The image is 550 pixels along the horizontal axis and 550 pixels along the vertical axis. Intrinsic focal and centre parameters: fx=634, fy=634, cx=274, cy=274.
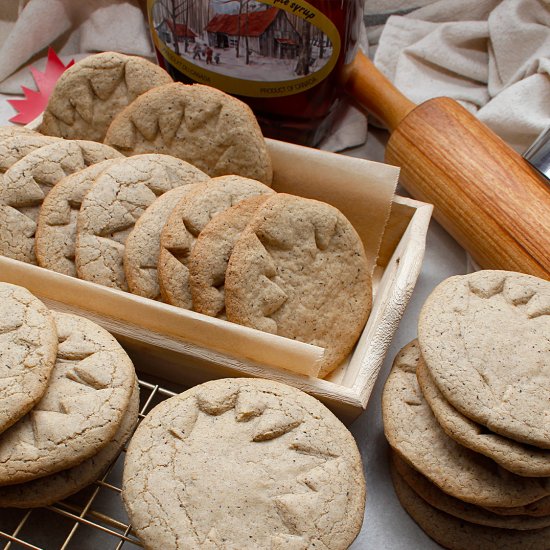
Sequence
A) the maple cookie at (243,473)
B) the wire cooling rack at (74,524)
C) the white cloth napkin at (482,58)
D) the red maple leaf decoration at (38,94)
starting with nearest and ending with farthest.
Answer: the maple cookie at (243,473)
the wire cooling rack at (74,524)
the white cloth napkin at (482,58)
the red maple leaf decoration at (38,94)

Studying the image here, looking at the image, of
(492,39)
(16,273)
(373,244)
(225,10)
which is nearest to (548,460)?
(373,244)

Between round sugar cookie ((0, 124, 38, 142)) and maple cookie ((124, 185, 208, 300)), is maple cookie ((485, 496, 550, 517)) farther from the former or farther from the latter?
round sugar cookie ((0, 124, 38, 142))

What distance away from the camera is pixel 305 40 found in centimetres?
151

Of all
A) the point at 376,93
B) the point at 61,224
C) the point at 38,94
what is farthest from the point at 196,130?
the point at 38,94

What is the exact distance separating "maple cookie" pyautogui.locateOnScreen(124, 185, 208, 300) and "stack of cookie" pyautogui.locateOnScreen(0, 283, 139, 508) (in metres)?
0.13

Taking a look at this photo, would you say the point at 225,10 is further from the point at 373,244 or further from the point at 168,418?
the point at 168,418

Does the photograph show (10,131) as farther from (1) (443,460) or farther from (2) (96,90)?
(1) (443,460)

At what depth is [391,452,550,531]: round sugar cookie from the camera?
1.09 m

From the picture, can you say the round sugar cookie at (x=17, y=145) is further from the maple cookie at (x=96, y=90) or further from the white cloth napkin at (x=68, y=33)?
the white cloth napkin at (x=68, y=33)

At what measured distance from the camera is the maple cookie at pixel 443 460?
1034 millimetres

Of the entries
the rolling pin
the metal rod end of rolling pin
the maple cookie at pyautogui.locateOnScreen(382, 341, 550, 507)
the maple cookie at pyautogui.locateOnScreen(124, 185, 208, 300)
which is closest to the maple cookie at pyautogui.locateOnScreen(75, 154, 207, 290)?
the maple cookie at pyautogui.locateOnScreen(124, 185, 208, 300)

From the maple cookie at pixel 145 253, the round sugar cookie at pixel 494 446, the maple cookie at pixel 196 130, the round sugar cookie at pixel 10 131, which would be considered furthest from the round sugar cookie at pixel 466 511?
the round sugar cookie at pixel 10 131

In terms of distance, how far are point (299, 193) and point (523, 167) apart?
559mm

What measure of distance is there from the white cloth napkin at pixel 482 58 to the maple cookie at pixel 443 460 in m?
0.95
